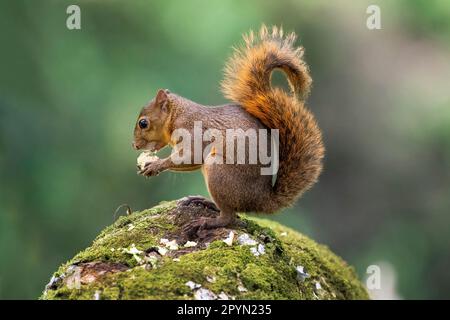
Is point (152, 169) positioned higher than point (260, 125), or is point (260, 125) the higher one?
point (260, 125)

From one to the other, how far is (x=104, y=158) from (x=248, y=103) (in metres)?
2.59

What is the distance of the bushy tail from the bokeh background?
1.88m

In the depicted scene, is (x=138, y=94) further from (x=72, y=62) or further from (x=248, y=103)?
(x=248, y=103)

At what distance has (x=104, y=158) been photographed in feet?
16.6

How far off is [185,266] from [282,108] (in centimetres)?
85

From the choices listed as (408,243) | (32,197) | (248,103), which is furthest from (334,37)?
(248,103)

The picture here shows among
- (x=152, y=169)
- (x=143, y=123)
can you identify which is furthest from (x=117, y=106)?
(x=152, y=169)

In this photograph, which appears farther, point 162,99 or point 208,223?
point 162,99

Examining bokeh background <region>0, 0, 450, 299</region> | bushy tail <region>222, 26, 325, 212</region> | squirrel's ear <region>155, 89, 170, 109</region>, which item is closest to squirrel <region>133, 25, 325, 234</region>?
bushy tail <region>222, 26, 325, 212</region>

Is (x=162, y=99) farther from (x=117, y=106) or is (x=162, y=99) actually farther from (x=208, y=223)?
(x=117, y=106)

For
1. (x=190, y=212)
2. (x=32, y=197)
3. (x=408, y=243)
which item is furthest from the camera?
(x=408, y=243)

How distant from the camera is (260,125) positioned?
2695mm

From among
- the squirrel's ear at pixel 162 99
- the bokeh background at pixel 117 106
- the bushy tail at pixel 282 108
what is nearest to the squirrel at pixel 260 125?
the bushy tail at pixel 282 108

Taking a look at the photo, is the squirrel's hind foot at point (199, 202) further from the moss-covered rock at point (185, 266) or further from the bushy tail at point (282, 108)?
the bushy tail at point (282, 108)
